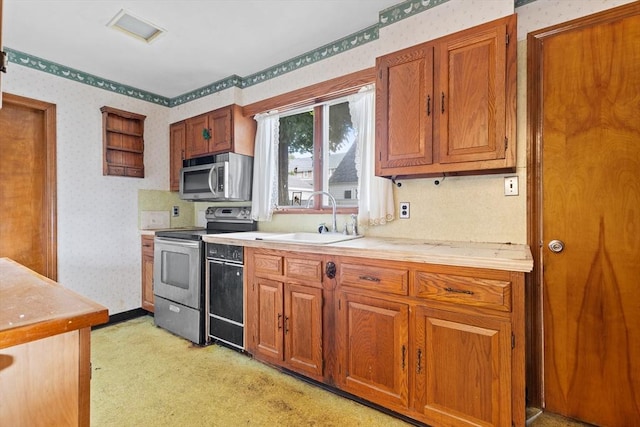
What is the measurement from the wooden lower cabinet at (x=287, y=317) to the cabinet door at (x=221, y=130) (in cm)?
137

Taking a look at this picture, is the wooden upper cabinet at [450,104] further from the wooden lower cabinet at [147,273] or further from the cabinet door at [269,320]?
the wooden lower cabinet at [147,273]

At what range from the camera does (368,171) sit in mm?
2365

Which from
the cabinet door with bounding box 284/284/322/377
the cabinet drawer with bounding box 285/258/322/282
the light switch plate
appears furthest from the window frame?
the light switch plate

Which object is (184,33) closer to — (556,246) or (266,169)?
(266,169)

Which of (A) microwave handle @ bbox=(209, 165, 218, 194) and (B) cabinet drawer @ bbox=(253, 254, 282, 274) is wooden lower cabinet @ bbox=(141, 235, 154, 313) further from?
(B) cabinet drawer @ bbox=(253, 254, 282, 274)

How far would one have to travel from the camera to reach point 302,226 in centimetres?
288

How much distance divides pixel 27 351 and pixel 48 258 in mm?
2717

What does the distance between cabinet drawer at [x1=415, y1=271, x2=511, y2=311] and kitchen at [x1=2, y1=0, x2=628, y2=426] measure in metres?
0.61

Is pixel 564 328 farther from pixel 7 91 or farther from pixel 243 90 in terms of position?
pixel 7 91

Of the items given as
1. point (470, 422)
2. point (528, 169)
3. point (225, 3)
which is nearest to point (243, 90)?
point (225, 3)

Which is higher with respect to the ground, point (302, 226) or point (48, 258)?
point (302, 226)

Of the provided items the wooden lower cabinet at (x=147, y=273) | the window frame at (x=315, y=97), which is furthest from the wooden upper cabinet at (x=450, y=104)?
the wooden lower cabinet at (x=147, y=273)

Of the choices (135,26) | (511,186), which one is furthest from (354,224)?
(135,26)

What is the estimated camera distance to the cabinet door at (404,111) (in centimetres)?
186
